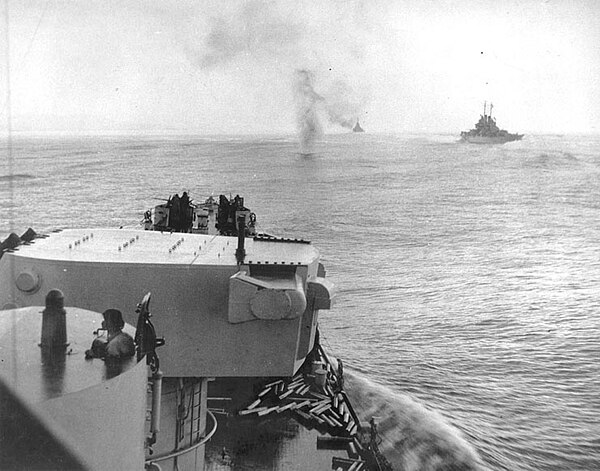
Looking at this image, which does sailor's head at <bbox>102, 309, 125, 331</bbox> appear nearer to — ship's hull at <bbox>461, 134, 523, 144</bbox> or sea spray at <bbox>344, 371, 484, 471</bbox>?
sea spray at <bbox>344, 371, 484, 471</bbox>

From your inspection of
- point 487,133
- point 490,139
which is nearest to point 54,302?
point 487,133

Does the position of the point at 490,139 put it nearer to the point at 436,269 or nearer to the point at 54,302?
the point at 436,269

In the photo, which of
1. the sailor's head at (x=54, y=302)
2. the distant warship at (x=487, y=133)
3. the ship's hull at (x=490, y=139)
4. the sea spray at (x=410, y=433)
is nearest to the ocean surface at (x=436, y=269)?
the sea spray at (x=410, y=433)

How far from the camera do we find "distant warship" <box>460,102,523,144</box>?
7981cm

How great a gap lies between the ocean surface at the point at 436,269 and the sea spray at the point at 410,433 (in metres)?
0.05

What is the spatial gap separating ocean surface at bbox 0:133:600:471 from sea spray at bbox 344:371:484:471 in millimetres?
54

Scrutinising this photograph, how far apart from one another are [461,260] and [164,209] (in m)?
22.1

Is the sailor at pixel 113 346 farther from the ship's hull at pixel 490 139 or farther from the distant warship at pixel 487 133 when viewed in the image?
the ship's hull at pixel 490 139

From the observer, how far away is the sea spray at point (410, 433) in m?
16.9

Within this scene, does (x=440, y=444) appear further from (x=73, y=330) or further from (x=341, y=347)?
(x=73, y=330)

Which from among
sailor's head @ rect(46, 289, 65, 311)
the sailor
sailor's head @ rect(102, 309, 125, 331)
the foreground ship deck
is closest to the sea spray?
the foreground ship deck

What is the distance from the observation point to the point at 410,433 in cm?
1841

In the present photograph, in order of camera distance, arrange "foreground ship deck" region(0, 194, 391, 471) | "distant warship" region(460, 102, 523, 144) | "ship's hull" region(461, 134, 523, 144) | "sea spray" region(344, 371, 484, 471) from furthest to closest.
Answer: "ship's hull" region(461, 134, 523, 144), "distant warship" region(460, 102, 523, 144), "sea spray" region(344, 371, 484, 471), "foreground ship deck" region(0, 194, 391, 471)

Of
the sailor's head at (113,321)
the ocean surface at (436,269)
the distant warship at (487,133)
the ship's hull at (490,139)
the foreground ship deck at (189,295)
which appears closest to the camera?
the sailor's head at (113,321)
